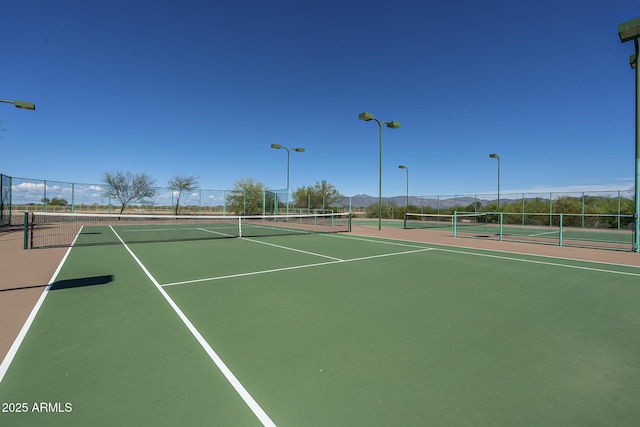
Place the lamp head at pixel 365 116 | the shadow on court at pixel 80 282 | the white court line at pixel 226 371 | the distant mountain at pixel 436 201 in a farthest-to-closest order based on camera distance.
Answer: the distant mountain at pixel 436 201
the lamp head at pixel 365 116
the shadow on court at pixel 80 282
the white court line at pixel 226 371

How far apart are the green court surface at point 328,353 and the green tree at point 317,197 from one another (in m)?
22.9

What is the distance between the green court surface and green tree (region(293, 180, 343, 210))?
22.9 meters

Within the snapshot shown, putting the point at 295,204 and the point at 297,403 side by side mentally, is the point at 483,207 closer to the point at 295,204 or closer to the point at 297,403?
the point at 295,204

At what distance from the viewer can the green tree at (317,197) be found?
99.8 ft

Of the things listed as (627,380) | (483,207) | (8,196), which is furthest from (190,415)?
(483,207)

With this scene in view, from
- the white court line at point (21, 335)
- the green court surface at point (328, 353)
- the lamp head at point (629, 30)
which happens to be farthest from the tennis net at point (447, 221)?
the white court line at point (21, 335)

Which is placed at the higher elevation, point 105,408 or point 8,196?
point 8,196

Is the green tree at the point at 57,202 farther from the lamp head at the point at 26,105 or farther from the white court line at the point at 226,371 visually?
the white court line at the point at 226,371

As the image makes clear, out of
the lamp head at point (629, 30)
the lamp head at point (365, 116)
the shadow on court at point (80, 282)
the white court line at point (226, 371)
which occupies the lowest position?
the white court line at point (226, 371)

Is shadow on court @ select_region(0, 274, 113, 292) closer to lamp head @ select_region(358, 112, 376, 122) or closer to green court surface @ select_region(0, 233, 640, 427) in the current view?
green court surface @ select_region(0, 233, 640, 427)

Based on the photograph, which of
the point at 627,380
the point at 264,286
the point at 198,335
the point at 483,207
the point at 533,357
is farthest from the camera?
the point at 483,207

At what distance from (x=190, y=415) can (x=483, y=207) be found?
1295 inches

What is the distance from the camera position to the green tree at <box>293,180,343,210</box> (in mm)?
30406

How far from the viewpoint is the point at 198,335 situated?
11.8 feet
